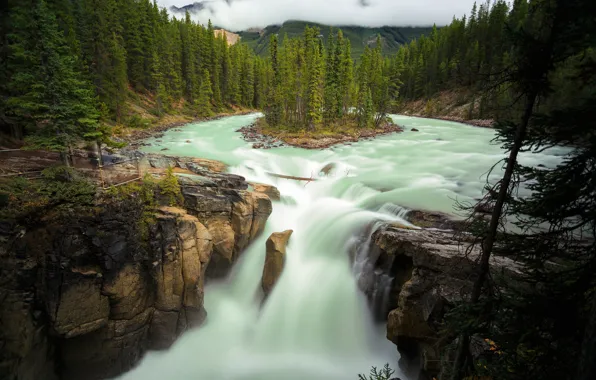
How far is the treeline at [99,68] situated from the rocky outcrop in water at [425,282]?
15.3 metres

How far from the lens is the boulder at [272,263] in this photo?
48.1 ft

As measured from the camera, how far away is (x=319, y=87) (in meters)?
46.3

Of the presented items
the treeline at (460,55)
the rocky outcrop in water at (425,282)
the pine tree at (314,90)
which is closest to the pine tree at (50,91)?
the rocky outcrop in water at (425,282)

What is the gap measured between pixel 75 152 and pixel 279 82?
38305 mm

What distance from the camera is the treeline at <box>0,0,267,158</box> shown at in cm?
1337

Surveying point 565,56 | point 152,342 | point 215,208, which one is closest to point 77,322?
point 152,342

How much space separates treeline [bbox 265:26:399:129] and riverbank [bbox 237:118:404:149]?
1.80m

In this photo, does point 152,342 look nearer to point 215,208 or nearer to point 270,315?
point 270,315

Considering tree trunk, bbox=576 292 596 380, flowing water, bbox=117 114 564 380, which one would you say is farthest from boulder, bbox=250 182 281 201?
tree trunk, bbox=576 292 596 380

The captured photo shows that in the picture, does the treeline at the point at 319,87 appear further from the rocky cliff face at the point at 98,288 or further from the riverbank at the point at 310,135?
the rocky cliff face at the point at 98,288

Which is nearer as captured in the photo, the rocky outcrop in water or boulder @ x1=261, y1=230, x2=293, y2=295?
the rocky outcrop in water

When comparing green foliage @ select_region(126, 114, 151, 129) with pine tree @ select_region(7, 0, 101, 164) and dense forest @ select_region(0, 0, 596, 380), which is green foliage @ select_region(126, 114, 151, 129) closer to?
dense forest @ select_region(0, 0, 596, 380)

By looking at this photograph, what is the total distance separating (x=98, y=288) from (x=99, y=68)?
3427 cm

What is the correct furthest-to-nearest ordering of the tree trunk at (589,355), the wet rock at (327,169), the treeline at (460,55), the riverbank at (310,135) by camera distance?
the treeline at (460,55), the riverbank at (310,135), the wet rock at (327,169), the tree trunk at (589,355)
